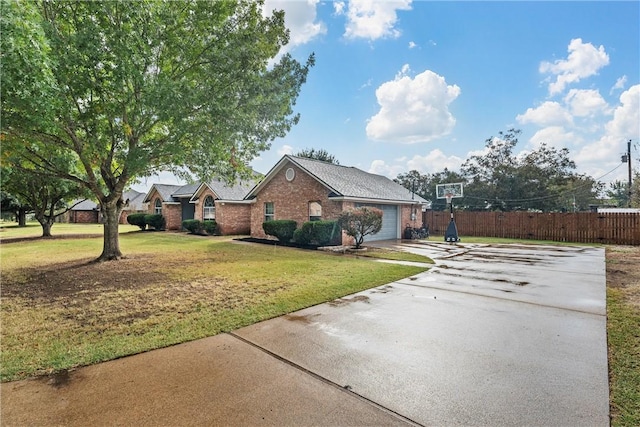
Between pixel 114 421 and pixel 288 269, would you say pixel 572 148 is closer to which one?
pixel 288 269

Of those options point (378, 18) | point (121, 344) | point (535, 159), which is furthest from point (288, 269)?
point (535, 159)

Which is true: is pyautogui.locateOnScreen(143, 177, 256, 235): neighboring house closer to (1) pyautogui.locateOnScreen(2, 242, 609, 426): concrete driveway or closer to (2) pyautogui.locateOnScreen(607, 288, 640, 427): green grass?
(1) pyautogui.locateOnScreen(2, 242, 609, 426): concrete driveway

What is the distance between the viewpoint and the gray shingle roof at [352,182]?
55.8 ft

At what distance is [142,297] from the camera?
6582 mm

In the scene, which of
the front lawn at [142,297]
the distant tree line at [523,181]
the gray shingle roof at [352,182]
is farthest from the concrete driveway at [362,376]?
the distant tree line at [523,181]

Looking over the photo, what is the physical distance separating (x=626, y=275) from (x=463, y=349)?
8.20 metres

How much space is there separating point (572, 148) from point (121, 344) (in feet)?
121

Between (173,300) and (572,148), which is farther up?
(572,148)

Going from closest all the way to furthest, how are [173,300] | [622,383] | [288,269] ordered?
[622,383]
[173,300]
[288,269]

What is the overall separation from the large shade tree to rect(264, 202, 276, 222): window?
7.91 meters

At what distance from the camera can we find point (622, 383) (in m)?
3.20

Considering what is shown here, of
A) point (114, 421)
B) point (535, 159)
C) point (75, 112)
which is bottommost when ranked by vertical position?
point (114, 421)

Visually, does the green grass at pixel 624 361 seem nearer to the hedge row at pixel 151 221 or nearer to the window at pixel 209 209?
the window at pixel 209 209

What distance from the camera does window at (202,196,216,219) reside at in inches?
940
